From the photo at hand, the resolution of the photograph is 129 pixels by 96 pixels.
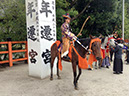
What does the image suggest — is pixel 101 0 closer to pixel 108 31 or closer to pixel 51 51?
A: pixel 108 31

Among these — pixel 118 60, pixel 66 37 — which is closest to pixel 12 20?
pixel 66 37

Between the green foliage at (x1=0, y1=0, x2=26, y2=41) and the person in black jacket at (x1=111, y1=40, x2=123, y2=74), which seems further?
the green foliage at (x1=0, y1=0, x2=26, y2=41)

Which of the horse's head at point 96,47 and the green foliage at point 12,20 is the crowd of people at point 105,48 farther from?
the green foliage at point 12,20

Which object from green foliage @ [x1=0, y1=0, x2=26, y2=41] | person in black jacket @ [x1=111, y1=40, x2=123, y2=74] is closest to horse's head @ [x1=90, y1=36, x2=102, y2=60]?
person in black jacket @ [x1=111, y1=40, x2=123, y2=74]

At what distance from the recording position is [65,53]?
14.3 feet

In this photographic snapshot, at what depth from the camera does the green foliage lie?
781cm

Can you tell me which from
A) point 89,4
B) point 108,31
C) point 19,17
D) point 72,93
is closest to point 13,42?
point 19,17

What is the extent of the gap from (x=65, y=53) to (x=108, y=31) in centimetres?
1033

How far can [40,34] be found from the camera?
17.3ft

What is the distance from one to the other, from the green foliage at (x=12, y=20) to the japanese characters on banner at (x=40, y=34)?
276 cm

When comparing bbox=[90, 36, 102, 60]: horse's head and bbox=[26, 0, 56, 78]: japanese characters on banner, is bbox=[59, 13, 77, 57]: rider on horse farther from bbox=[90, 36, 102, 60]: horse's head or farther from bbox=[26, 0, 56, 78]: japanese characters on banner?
bbox=[26, 0, 56, 78]: japanese characters on banner

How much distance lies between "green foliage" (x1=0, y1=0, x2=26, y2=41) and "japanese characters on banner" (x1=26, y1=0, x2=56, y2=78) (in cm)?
276

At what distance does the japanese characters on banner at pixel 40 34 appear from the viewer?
5238mm

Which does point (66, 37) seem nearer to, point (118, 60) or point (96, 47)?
point (96, 47)
